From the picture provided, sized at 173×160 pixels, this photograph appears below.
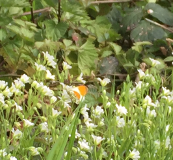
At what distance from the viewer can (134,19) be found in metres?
1.90

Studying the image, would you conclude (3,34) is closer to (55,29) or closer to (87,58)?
(55,29)

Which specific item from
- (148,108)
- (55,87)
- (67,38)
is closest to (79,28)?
(67,38)

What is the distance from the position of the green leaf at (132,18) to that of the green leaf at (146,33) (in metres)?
0.04

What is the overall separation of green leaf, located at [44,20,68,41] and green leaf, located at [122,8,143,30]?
0.42 metres

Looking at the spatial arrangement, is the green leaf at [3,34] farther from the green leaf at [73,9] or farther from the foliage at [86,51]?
the green leaf at [73,9]

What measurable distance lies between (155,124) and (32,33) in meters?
0.81

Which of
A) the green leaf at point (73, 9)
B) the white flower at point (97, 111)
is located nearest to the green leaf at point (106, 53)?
the green leaf at point (73, 9)

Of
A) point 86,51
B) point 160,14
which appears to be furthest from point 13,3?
point 160,14

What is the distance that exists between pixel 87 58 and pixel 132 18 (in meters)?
0.41

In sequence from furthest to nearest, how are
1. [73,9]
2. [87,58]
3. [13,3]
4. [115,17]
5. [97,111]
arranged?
[115,17] → [87,58] → [73,9] → [13,3] → [97,111]

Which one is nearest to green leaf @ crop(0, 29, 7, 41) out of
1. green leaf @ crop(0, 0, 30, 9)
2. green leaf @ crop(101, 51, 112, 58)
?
green leaf @ crop(0, 0, 30, 9)

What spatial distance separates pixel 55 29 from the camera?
1.61 meters

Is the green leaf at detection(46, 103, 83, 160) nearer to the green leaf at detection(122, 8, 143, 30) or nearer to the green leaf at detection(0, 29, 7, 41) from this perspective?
the green leaf at detection(0, 29, 7, 41)

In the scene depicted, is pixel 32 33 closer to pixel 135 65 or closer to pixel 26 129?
pixel 135 65
